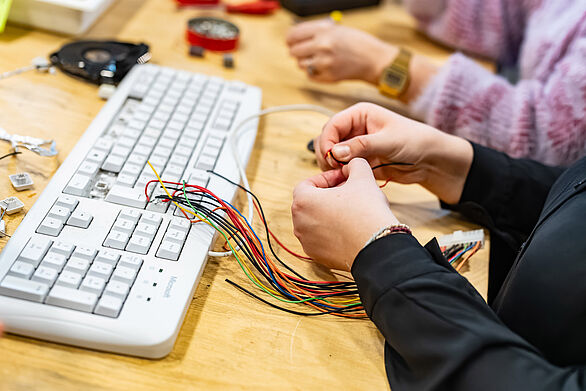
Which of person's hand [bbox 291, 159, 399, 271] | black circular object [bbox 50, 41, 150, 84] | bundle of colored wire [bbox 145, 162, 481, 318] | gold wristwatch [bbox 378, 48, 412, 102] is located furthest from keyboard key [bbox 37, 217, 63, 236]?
gold wristwatch [bbox 378, 48, 412, 102]

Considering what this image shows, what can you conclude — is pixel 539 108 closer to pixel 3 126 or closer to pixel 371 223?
pixel 371 223

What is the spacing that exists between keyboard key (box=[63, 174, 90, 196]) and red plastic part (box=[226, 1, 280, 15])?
71cm

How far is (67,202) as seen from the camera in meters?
0.59

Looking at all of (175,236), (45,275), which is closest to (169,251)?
(175,236)

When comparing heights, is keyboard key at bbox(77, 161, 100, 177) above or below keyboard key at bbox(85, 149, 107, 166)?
below

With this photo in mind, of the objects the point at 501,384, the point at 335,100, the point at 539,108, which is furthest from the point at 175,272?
the point at 539,108

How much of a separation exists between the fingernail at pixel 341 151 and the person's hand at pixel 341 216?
0.03m

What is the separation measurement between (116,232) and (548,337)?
0.48m

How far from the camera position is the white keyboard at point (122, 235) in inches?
19.3

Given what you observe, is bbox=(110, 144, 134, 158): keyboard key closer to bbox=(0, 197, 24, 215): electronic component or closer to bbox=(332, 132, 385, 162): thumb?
bbox=(0, 197, 24, 215): electronic component

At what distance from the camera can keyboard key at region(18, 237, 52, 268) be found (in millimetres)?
516

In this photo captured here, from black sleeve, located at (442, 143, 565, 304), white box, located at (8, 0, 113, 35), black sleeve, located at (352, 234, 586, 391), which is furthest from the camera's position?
white box, located at (8, 0, 113, 35)

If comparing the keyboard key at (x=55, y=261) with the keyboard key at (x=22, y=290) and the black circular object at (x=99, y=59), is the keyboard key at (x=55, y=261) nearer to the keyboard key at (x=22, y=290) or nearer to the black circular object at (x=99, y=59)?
the keyboard key at (x=22, y=290)

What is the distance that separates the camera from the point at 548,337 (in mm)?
535
